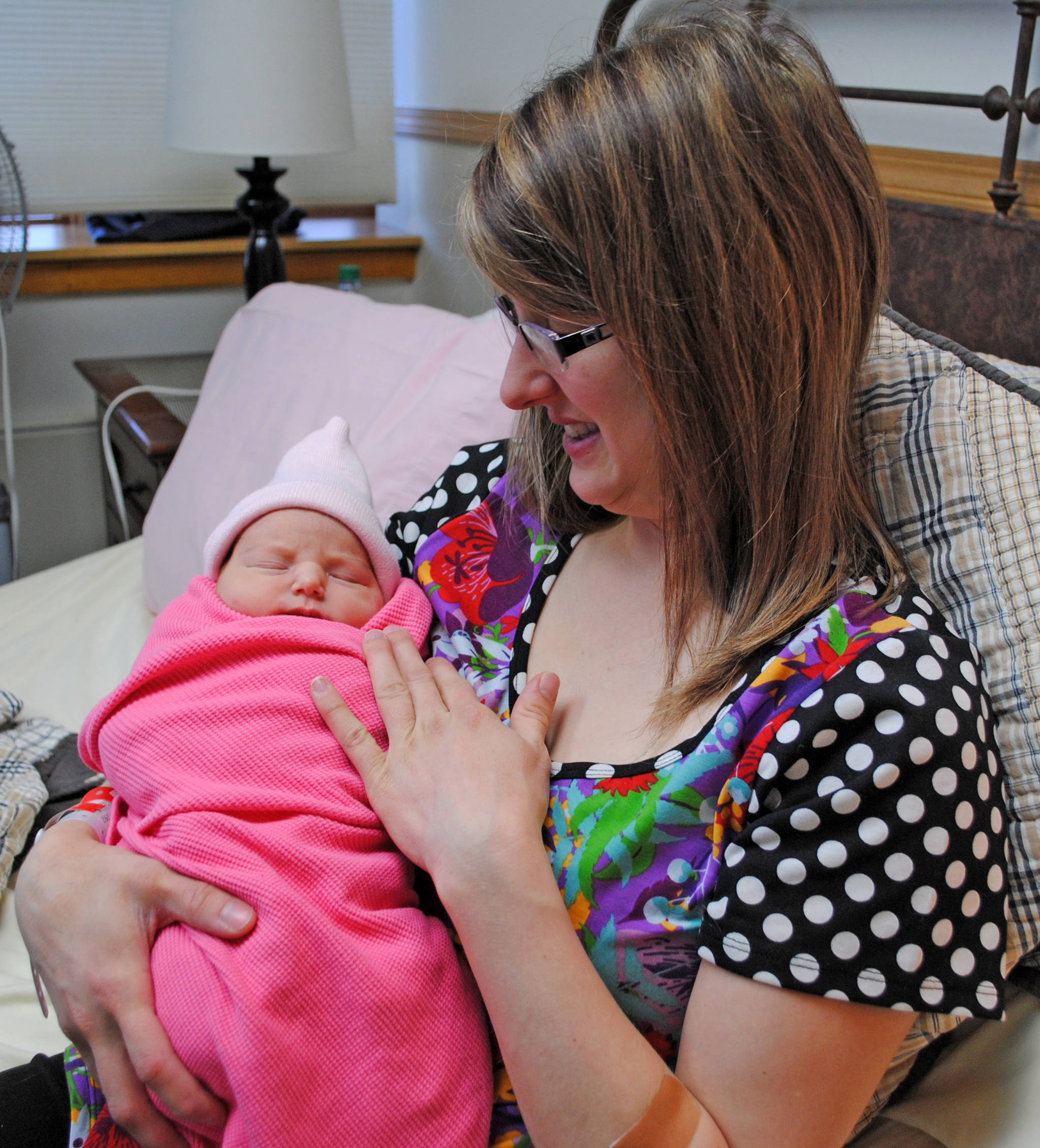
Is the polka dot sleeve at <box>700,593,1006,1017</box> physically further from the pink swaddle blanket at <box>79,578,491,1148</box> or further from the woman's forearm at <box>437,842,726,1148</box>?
the pink swaddle blanket at <box>79,578,491,1148</box>

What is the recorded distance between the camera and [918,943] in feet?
2.33

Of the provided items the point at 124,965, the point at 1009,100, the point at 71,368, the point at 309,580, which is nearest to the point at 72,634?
the point at 309,580

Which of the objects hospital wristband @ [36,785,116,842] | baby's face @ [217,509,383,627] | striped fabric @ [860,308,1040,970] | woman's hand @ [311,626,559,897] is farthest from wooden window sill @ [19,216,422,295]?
striped fabric @ [860,308,1040,970]

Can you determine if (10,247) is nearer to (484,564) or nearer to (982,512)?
A: (484,564)

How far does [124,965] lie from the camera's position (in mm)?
885

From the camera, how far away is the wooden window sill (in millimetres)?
2650

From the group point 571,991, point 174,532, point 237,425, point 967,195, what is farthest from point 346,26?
point 571,991

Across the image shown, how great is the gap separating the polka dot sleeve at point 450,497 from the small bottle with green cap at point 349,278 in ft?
4.51

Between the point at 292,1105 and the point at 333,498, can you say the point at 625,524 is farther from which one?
the point at 292,1105

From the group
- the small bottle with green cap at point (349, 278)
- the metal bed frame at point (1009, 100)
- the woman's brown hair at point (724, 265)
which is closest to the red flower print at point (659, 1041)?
the woman's brown hair at point (724, 265)

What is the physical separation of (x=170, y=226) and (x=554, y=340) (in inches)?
87.9

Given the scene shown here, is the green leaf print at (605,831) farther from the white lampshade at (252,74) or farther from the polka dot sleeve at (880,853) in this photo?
the white lampshade at (252,74)

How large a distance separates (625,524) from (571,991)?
487 mm

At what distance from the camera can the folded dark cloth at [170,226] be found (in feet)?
8.87
